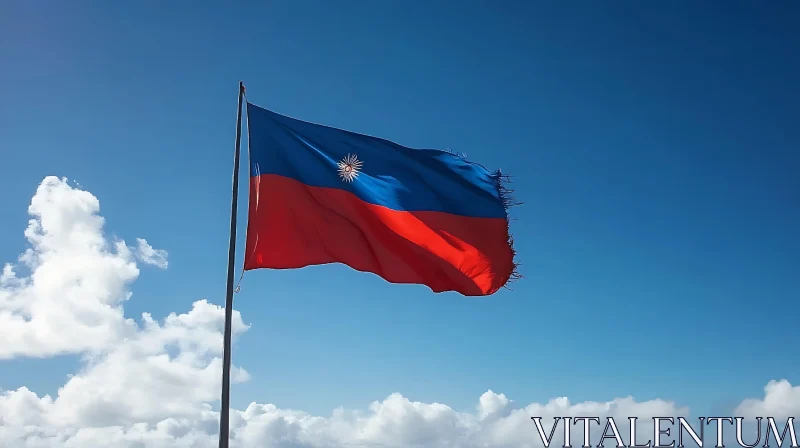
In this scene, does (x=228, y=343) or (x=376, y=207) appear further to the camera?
(x=376, y=207)

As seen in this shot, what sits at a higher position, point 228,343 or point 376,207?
point 376,207

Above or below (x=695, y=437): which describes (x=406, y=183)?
above

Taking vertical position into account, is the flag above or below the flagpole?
above

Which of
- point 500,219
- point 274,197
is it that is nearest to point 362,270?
point 274,197

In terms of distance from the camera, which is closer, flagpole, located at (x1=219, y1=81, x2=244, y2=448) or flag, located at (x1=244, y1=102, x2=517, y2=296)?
flagpole, located at (x1=219, y1=81, x2=244, y2=448)

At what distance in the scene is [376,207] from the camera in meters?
18.4

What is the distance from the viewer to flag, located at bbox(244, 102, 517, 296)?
55.5 ft

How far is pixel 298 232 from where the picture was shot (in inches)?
662

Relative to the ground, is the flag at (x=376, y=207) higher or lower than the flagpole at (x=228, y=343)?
higher

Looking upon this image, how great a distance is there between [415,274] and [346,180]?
2813 mm

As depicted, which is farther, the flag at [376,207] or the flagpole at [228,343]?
the flag at [376,207]

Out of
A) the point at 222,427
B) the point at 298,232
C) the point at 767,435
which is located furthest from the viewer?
the point at 767,435

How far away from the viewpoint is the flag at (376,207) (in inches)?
666

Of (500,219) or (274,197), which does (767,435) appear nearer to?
(500,219)
